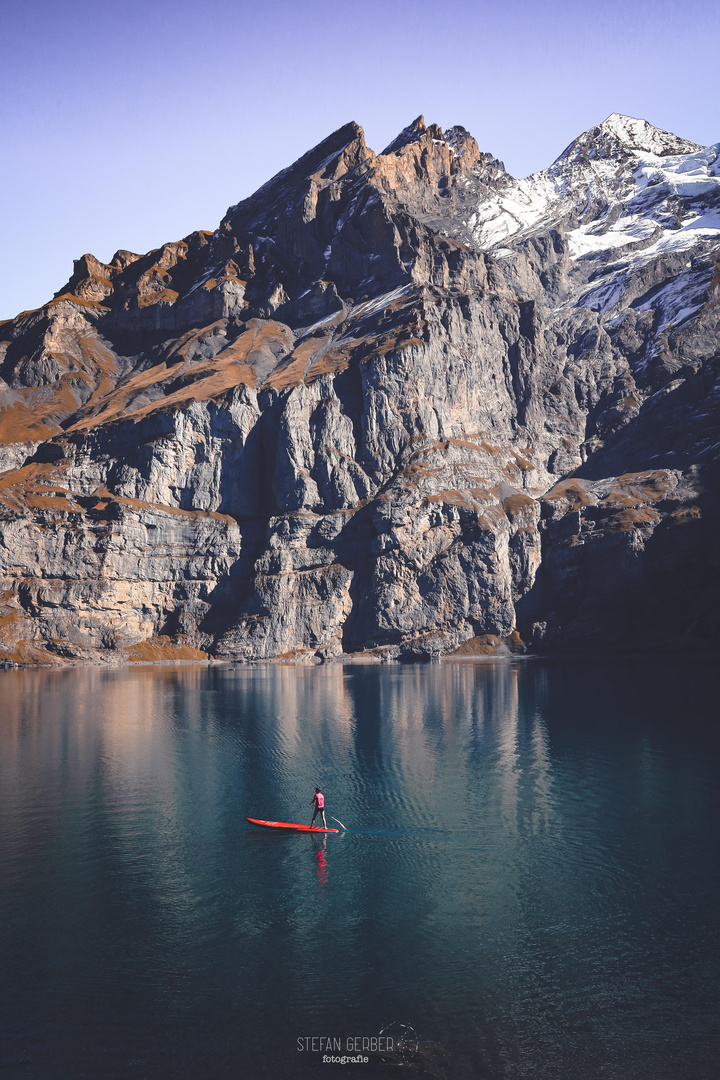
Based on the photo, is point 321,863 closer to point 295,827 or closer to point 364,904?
point 295,827

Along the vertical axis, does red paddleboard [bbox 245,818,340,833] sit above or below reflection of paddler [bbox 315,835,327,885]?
above

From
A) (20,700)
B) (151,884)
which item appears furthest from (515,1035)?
(20,700)

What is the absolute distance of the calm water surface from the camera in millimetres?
25109

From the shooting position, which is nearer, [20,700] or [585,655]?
[20,700]

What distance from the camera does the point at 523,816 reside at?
50281mm

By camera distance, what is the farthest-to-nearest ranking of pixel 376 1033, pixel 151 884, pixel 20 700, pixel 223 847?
pixel 20 700, pixel 223 847, pixel 151 884, pixel 376 1033

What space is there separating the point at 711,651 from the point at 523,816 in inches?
5524

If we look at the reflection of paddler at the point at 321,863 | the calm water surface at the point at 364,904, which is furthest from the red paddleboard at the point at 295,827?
the calm water surface at the point at 364,904

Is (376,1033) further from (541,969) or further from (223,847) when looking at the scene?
(223,847)
